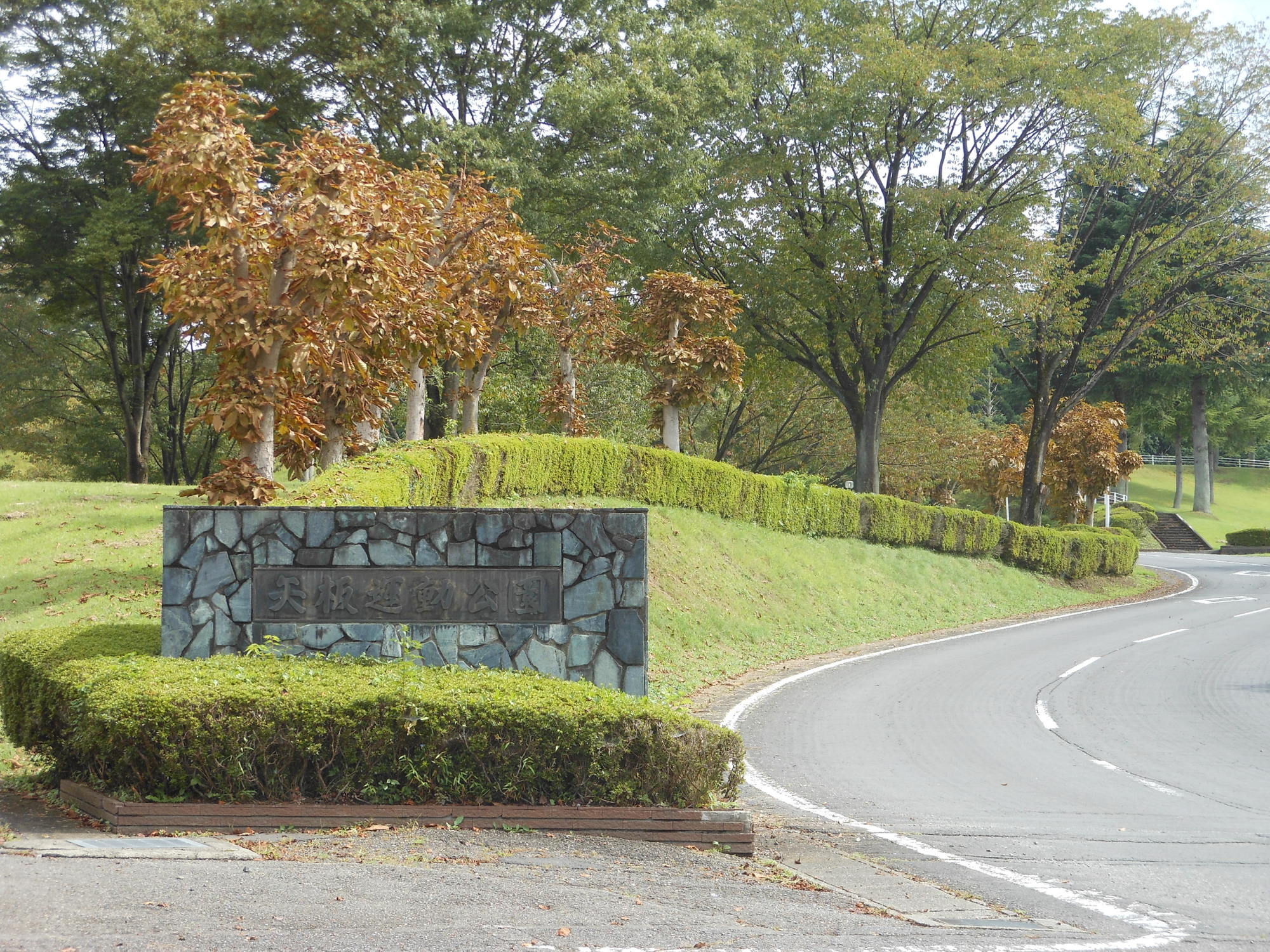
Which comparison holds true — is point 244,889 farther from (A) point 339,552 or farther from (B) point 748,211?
(B) point 748,211

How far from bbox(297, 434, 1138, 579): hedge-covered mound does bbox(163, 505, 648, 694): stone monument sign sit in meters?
2.39

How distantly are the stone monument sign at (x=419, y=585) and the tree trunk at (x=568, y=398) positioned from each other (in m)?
16.5

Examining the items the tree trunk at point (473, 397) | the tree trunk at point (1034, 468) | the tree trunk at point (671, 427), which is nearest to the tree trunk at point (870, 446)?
the tree trunk at point (671, 427)

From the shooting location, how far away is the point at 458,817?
701cm

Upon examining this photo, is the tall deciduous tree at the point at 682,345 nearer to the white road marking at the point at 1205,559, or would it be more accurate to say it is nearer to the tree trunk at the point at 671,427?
the tree trunk at the point at 671,427

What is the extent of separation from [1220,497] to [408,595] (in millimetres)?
80384

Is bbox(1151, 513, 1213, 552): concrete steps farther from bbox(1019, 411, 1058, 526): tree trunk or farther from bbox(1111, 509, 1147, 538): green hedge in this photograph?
bbox(1019, 411, 1058, 526): tree trunk

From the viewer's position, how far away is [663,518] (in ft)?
76.6

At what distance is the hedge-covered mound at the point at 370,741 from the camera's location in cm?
684

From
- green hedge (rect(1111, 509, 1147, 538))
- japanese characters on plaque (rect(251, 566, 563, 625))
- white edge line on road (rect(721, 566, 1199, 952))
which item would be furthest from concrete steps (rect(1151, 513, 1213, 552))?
japanese characters on plaque (rect(251, 566, 563, 625))

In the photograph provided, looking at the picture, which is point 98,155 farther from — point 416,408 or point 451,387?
point 416,408

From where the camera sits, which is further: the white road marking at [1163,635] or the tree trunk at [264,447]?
the white road marking at [1163,635]

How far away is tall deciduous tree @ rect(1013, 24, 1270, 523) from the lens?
33.0 m

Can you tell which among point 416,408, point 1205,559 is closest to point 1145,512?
point 1205,559
